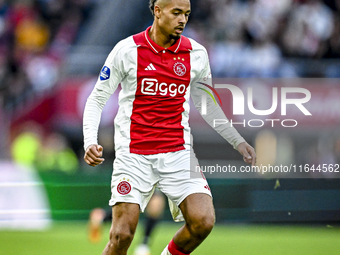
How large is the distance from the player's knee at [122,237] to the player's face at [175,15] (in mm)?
1347

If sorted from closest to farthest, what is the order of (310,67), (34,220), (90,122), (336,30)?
(90,122) < (34,220) < (310,67) < (336,30)

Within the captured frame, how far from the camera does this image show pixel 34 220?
24.5 feet

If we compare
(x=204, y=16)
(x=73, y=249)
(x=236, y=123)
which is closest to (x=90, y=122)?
(x=73, y=249)

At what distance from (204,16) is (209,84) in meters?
7.10

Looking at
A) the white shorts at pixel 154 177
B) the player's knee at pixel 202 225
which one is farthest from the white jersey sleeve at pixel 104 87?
the player's knee at pixel 202 225

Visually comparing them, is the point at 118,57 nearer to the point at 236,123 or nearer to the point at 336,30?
the point at 236,123

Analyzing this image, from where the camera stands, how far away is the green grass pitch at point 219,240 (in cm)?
617

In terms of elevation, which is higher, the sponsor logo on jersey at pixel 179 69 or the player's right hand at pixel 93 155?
the sponsor logo on jersey at pixel 179 69

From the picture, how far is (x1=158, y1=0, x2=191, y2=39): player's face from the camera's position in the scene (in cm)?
392

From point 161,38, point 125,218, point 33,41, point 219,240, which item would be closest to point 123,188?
point 125,218

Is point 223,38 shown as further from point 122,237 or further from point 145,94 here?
point 122,237

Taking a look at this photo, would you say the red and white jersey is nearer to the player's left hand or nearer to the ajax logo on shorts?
the ajax logo on shorts

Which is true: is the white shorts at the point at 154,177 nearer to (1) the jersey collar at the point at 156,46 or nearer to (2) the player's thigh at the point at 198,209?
(2) the player's thigh at the point at 198,209

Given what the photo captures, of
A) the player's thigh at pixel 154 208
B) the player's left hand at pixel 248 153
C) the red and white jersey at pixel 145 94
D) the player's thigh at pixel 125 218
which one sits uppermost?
the red and white jersey at pixel 145 94
